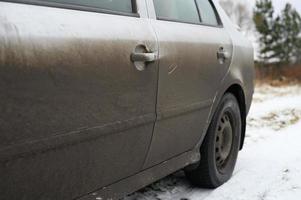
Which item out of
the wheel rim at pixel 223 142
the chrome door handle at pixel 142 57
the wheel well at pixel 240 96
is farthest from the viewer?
the wheel well at pixel 240 96

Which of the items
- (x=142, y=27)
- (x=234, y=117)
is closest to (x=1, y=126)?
(x=142, y=27)

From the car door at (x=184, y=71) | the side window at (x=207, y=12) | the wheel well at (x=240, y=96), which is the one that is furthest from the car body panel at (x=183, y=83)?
the wheel well at (x=240, y=96)

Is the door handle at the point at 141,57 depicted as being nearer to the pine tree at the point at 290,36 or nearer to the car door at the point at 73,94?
the car door at the point at 73,94

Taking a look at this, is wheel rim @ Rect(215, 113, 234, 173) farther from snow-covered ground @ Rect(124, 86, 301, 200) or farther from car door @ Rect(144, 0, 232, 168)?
car door @ Rect(144, 0, 232, 168)

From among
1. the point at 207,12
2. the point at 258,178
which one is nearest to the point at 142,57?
the point at 207,12

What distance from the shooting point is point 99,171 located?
1996 millimetres

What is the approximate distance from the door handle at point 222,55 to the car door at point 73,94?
96cm

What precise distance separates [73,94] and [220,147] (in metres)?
1.93

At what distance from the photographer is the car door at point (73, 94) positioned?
1495 millimetres

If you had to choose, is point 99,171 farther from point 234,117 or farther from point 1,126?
point 234,117

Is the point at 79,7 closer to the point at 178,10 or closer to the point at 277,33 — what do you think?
the point at 178,10

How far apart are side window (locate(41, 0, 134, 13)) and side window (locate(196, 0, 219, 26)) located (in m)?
1.06

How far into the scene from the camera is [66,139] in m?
1.72

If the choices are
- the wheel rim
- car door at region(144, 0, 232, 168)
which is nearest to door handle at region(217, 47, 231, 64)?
car door at region(144, 0, 232, 168)
